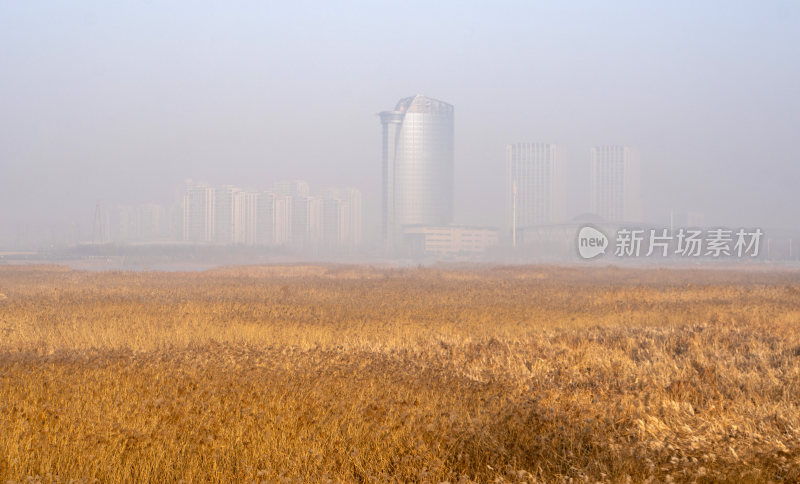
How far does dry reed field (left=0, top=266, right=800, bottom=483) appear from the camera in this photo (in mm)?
6324

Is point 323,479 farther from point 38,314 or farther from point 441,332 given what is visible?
point 38,314

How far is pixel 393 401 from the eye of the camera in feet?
27.9

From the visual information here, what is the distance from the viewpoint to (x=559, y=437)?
7426mm

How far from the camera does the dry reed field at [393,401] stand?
6324 millimetres

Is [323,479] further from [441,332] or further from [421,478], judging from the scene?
[441,332]

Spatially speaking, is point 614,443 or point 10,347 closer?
point 614,443

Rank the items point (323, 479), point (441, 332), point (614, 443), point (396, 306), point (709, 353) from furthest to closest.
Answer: point (396, 306) < point (441, 332) < point (709, 353) < point (614, 443) < point (323, 479)

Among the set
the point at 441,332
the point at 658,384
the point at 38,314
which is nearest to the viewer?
the point at 658,384

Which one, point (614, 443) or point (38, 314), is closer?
point (614, 443)

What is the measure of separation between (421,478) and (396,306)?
16.8 meters

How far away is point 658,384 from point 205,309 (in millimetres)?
13774

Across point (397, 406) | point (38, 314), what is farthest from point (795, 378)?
point (38, 314)

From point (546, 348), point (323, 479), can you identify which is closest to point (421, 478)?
point (323, 479)

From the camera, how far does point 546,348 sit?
1419 cm
